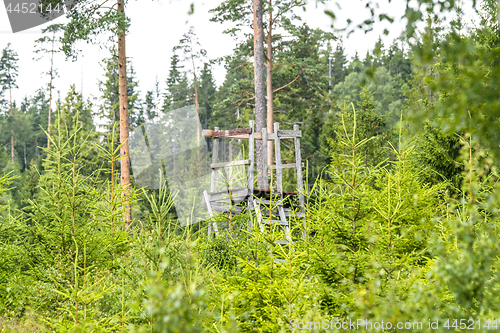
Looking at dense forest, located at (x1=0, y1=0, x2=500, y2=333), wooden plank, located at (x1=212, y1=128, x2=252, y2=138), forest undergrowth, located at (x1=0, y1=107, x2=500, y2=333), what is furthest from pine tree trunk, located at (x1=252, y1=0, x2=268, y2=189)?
forest undergrowth, located at (x1=0, y1=107, x2=500, y2=333)

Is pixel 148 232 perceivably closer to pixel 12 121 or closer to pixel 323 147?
pixel 323 147

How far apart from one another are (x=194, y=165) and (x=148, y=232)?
23.4 meters

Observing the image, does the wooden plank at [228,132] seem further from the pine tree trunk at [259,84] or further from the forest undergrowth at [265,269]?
the forest undergrowth at [265,269]

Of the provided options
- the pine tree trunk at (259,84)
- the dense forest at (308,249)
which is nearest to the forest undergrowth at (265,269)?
the dense forest at (308,249)

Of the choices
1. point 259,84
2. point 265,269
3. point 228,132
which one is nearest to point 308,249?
point 265,269

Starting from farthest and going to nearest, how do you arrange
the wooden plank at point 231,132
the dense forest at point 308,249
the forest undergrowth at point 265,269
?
1. the wooden plank at point 231,132
2. the forest undergrowth at point 265,269
3. the dense forest at point 308,249

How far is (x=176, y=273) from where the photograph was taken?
2.88 m

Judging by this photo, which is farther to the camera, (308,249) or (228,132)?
(228,132)

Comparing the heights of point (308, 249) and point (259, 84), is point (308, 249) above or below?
below

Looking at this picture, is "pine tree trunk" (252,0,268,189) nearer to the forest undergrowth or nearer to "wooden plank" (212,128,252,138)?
"wooden plank" (212,128,252,138)

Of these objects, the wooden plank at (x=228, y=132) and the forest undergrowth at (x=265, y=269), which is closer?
the forest undergrowth at (x=265, y=269)

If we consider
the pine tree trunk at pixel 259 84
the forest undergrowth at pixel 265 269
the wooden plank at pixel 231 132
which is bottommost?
the forest undergrowth at pixel 265 269

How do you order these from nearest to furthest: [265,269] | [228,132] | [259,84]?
[265,269] → [228,132] → [259,84]

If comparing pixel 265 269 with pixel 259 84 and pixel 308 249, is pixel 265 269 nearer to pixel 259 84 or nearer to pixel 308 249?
pixel 308 249
